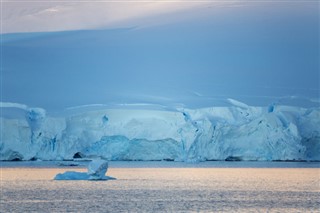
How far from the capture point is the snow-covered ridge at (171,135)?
196 feet

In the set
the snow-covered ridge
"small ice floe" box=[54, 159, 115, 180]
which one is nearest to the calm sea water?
"small ice floe" box=[54, 159, 115, 180]

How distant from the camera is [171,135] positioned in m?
61.0

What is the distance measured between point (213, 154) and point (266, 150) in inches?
188

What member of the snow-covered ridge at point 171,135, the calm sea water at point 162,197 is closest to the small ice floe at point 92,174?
the calm sea water at point 162,197

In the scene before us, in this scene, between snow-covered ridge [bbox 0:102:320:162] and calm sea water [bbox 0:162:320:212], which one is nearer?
calm sea water [bbox 0:162:320:212]

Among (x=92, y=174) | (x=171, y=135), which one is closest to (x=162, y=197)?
(x=92, y=174)

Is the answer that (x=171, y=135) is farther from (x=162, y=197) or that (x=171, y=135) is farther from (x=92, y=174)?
(x=162, y=197)

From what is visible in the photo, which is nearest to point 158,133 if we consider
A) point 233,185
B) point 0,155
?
point 0,155

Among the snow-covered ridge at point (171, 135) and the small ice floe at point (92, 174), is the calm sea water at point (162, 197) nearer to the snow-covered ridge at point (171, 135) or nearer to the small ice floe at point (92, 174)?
the small ice floe at point (92, 174)

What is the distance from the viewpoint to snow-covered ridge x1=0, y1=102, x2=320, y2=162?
196ft

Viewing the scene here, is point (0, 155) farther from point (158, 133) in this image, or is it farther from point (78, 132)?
point (158, 133)

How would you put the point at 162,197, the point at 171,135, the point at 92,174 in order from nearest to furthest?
the point at 162,197
the point at 92,174
the point at 171,135

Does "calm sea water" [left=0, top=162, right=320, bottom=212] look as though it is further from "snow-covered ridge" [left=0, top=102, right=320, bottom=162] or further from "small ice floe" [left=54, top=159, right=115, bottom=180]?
"snow-covered ridge" [left=0, top=102, right=320, bottom=162]

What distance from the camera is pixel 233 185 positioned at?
40.4 metres
